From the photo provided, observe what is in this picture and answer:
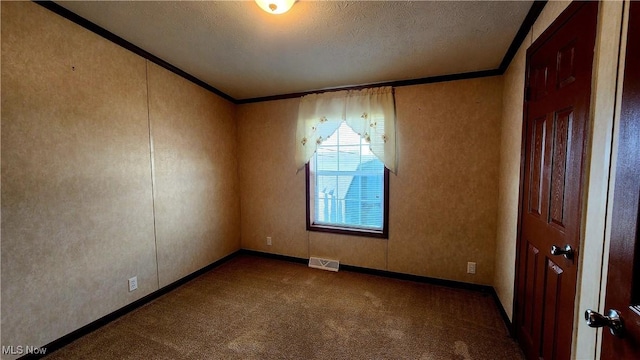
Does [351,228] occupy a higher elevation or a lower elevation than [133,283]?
higher

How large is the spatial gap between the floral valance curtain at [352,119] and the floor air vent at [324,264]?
1.27 metres

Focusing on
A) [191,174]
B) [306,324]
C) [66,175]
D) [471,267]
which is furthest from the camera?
[191,174]

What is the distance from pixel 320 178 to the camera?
3.35m

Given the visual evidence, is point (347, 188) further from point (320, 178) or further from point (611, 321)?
point (611, 321)

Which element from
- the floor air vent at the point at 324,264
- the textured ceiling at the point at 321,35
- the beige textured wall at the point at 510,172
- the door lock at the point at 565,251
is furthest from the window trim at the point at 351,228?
the door lock at the point at 565,251

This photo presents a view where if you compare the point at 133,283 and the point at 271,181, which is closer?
the point at 133,283

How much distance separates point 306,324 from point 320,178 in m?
1.79

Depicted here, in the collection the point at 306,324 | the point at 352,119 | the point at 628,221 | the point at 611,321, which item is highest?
the point at 352,119

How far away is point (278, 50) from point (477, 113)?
211 cm

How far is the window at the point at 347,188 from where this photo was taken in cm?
304

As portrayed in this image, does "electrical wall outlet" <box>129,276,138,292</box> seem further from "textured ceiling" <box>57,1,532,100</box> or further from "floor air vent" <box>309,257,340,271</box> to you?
"textured ceiling" <box>57,1,532,100</box>

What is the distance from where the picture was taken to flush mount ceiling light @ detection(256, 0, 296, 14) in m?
1.51

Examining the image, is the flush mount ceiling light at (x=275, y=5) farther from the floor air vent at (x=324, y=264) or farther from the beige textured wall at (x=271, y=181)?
the floor air vent at (x=324, y=264)

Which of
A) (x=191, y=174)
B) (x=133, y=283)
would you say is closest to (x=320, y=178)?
(x=191, y=174)
